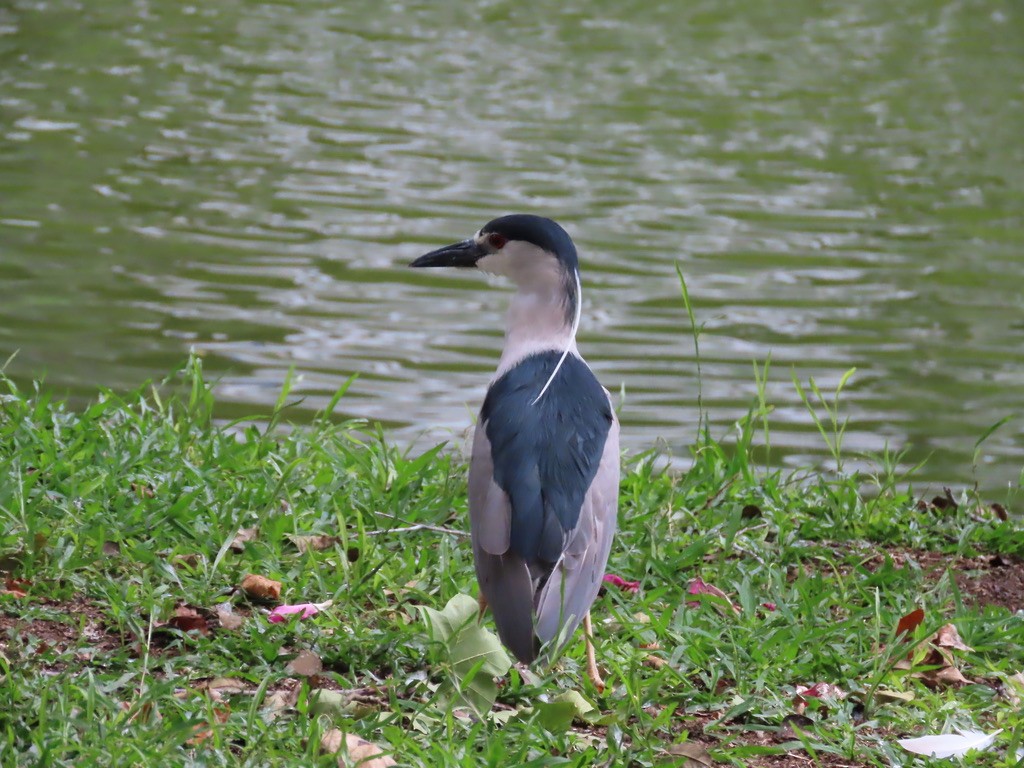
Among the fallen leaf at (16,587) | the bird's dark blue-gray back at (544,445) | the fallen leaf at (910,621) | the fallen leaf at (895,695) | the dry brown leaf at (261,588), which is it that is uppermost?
the bird's dark blue-gray back at (544,445)

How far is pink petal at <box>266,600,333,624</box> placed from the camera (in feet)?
12.2

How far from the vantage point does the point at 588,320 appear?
7840 millimetres

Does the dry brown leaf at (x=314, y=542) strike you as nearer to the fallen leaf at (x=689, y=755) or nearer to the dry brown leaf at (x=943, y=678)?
the fallen leaf at (x=689, y=755)

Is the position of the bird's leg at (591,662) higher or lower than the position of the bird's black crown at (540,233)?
lower

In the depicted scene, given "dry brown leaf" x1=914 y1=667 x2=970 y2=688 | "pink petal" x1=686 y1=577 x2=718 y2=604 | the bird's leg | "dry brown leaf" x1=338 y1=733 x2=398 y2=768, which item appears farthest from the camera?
"pink petal" x1=686 y1=577 x2=718 y2=604

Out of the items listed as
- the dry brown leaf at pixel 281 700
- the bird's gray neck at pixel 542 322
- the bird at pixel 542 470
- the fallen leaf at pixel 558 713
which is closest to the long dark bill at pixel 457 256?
the bird at pixel 542 470

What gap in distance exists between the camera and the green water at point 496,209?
7.02 metres

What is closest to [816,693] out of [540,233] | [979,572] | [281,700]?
[979,572]

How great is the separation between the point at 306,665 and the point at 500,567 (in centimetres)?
51

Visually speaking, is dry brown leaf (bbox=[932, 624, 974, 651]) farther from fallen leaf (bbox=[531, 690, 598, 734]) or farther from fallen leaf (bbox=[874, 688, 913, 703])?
fallen leaf (bbox=[531, 690, 598, 734])

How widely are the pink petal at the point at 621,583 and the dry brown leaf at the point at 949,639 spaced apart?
817 mm

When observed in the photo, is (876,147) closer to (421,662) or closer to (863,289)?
(863,289)

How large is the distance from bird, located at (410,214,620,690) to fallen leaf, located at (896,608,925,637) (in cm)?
86

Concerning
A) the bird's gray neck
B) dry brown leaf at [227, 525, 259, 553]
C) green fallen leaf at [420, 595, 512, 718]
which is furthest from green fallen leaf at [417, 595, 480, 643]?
dry brown leaf at [227, 525, 259, 553]
